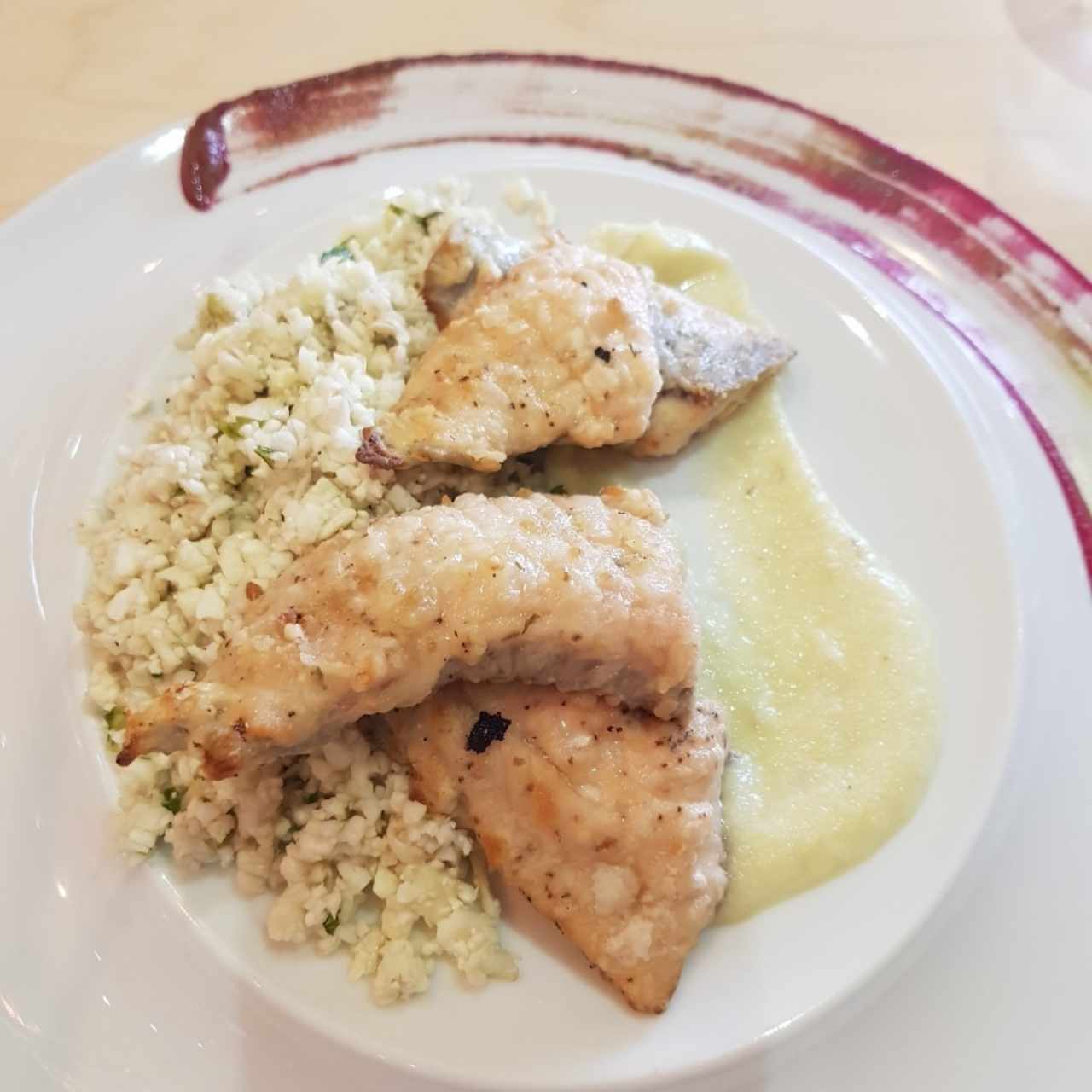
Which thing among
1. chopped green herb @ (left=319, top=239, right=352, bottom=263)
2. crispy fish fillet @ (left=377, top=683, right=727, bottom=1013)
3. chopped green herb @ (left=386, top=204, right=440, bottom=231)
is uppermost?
chopped green herb @ (left=386, top=204, right=440, bottom=231)

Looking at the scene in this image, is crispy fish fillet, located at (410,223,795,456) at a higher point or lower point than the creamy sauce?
higher

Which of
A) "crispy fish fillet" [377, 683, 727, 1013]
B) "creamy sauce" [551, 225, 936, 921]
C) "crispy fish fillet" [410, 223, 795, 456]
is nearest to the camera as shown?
"crispy fish fillet" [377, 683, 727, 1013]

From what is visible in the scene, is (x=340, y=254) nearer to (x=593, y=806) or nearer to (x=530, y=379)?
(x=530, y=379)

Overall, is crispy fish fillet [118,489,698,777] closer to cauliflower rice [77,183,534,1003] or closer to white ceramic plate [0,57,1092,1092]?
cauliflower rice [77,183,534,1003]

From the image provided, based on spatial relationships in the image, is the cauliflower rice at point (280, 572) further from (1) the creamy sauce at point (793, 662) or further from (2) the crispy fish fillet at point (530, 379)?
(1) the creamy sauce at point (793, 662)

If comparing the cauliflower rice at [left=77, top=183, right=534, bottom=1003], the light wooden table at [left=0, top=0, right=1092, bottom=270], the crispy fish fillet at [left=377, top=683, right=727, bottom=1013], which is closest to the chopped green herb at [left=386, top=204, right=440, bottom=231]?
the cauliflower rice at [left=77, top=183, right=534, bottom=1003]

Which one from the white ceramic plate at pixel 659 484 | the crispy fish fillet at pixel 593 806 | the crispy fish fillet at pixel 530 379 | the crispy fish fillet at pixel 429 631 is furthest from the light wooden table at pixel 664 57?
the crispy fish fillet at pixel 593 806
